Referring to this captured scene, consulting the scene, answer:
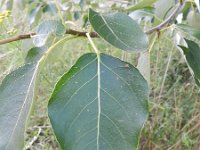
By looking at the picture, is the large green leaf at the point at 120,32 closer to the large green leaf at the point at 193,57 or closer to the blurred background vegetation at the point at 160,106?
the large green leaf at the point at 193,57

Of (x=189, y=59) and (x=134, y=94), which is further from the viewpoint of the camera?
(x=189, y=59)

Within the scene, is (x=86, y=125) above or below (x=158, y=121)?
above

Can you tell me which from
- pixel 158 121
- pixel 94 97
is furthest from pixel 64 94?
pixel 158 121

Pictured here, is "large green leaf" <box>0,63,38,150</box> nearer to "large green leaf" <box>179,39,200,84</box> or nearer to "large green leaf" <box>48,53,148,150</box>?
"large green leaf" <box>48,53,148,150</box>

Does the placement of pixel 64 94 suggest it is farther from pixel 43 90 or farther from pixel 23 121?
pixel 43 90

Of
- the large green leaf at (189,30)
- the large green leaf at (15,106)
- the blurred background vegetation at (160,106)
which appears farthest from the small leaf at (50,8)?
the large green leaf at (15,106)

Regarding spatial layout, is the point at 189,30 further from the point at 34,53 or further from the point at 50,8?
the point at 50,8
